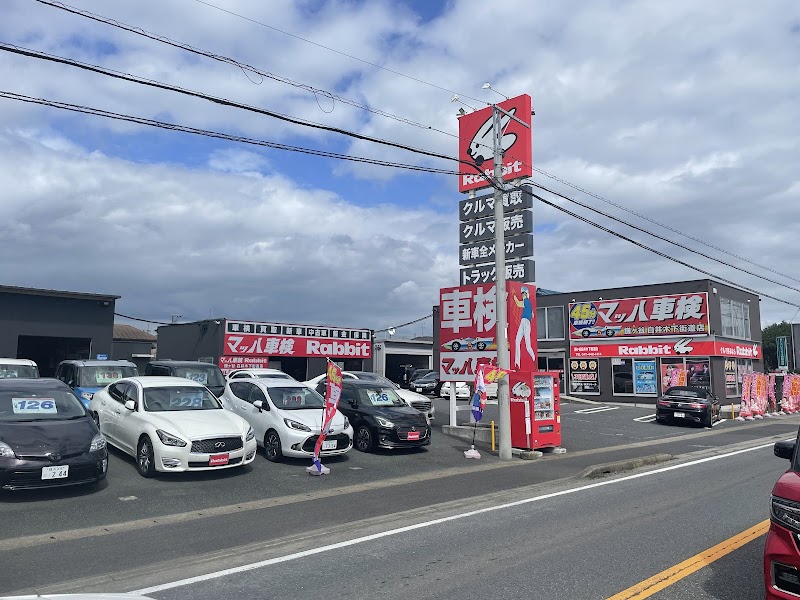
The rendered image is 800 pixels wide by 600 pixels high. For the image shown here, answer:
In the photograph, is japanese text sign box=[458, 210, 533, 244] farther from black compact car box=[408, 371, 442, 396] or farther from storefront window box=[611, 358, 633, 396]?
storefront window box=[611, 358, 633, 396]

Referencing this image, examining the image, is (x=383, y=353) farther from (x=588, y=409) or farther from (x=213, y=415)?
(x=213, y=415)

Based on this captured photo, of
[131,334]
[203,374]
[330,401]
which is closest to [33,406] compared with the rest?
[330,401]

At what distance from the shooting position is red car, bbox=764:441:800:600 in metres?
4.21

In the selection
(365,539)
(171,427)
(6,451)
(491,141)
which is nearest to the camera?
(365,539)

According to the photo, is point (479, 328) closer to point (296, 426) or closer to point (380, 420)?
point (380, 420)

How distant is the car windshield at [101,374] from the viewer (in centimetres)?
1568

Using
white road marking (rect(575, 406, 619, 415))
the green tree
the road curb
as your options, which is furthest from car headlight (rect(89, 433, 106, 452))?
the green tree

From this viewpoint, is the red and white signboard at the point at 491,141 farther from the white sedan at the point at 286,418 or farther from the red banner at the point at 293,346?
the red banner at the point at 293,346

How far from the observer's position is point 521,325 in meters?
17.5

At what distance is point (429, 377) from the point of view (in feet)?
118

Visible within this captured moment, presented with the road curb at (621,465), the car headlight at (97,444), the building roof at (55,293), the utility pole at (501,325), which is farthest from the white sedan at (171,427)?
the building roof at (55,293)

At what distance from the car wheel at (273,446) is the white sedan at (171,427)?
1.19 metres

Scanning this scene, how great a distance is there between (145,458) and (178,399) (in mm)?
1482

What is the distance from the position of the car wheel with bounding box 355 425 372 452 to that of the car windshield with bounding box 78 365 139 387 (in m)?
6.14
